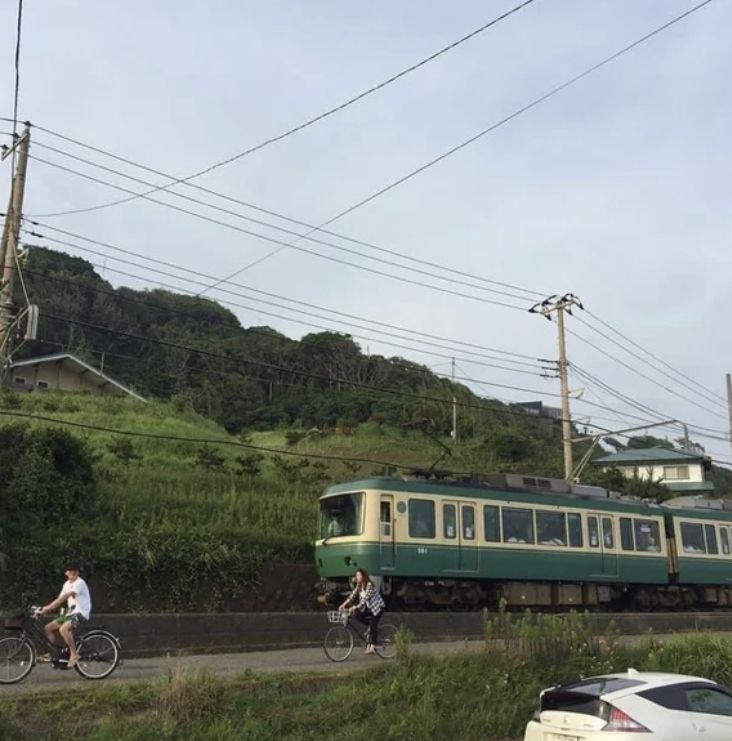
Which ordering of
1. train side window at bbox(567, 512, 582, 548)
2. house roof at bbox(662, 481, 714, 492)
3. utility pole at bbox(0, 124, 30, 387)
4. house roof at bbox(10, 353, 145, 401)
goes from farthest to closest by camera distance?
house roof at bbox(662, 481, 714, 492)
house roof at bbox(10, 353, 145, 401)
train side window at bbox(567, 512, 582, 548)
utility pole at bbox(0, 124, 30, 387)

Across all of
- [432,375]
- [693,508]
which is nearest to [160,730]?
[693,508]

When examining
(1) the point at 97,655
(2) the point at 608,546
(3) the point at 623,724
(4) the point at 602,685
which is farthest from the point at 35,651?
(2) the point at 608,546

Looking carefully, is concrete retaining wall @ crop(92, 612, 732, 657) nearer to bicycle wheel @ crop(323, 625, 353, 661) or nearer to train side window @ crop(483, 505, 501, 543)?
bicycle wheel @ crop(323, 625, 353, 661)

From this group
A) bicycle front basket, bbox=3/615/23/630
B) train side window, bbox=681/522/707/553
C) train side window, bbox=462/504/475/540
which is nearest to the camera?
bicycle front basket, bbox=3/615/23/630

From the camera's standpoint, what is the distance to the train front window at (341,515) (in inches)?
715

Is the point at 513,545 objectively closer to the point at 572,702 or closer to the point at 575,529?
the point at 575,529

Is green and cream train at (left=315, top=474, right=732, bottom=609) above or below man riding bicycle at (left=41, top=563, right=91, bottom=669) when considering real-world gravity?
above

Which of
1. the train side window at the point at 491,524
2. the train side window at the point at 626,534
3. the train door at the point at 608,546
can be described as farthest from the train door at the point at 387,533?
the train side window at the point at 626,534

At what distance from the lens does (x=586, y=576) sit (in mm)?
22125

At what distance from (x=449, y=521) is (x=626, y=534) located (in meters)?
7.04

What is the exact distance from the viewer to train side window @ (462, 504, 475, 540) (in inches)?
763

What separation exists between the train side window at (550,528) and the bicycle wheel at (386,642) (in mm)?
7704

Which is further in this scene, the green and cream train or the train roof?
the train roof

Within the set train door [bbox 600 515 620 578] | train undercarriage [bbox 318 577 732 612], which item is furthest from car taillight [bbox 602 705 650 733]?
train door [bbox 600 515 620 578]
